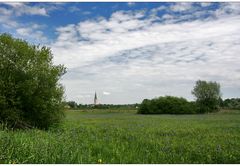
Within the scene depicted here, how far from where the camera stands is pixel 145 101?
340 feet

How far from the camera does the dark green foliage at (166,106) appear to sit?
102m

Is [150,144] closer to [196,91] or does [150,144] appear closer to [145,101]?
[145,101]

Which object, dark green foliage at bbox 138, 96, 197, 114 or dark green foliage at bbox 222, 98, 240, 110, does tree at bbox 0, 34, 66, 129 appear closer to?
dark green foliage at bbox 138, 96, 197, 114

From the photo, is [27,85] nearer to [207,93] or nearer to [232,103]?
[232,103]

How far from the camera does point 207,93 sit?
12850cm

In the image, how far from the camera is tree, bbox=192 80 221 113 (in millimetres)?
123369

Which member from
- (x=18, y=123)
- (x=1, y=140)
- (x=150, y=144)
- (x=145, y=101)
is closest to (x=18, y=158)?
(x=1, y=140)

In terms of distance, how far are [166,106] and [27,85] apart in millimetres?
82675

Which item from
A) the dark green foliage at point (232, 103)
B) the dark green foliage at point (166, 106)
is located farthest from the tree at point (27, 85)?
the dark green foliage at point (232, 103)

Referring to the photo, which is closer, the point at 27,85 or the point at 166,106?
the point at 27,85

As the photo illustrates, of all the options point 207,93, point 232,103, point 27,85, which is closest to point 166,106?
point 232,103

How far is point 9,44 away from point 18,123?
208 inches

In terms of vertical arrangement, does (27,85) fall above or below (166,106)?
below

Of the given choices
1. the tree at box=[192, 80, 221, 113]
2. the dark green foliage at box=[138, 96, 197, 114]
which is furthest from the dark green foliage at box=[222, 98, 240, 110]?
the dark green foliage at box=[138, 96, 197, 114]
